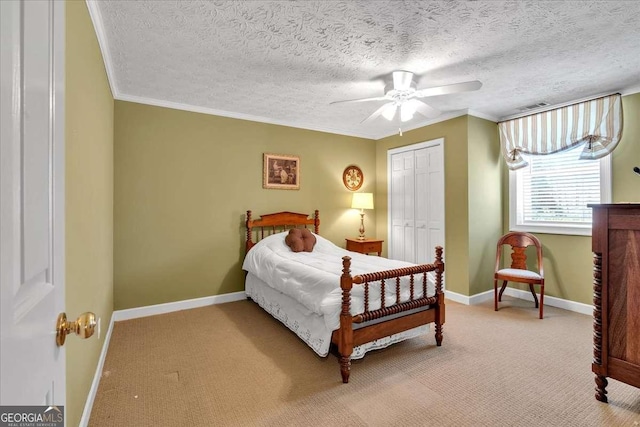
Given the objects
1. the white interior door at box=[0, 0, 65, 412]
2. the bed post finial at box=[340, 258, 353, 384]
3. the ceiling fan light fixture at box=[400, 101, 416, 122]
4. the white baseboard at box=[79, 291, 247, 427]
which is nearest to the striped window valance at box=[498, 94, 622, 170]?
the ceiling fan light fixture at box=[400, 101, 416, 122]

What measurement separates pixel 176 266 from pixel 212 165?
4.38 ft

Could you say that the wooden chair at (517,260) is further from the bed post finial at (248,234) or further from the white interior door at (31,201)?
the white interior door at (31,201)

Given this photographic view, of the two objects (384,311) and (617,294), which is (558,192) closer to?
(617,294)

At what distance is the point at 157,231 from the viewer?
11.7 ft

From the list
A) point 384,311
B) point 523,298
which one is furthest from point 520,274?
point 384,311

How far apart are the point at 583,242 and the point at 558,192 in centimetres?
66

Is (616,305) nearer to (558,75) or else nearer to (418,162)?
(558,75)

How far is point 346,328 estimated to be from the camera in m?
2.20

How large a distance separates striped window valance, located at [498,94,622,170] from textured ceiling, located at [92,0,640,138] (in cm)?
18

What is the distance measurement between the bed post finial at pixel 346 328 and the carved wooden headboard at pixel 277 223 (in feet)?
6.99

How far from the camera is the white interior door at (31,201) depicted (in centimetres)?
45

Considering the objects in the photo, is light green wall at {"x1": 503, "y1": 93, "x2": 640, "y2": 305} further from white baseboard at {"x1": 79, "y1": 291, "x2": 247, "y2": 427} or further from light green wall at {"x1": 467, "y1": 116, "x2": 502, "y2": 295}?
white baseboard at {"x1": 79, "y1": 291, "x2": 247, "y2": 427}

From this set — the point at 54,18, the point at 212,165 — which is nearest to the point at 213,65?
the point at 212,165

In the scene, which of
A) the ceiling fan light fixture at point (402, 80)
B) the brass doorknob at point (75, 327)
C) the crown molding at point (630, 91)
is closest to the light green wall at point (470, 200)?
A: the crown molding at point (630, 91)
